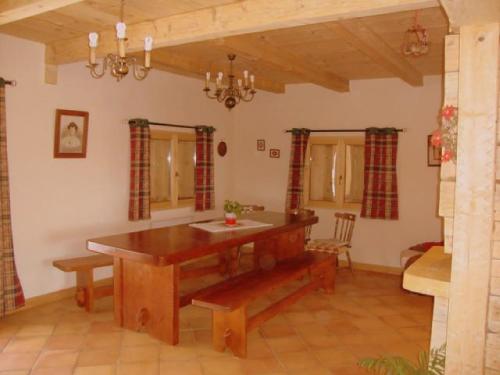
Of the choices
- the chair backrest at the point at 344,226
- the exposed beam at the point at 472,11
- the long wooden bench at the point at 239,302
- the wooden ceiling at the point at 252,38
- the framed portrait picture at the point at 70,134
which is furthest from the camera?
the chair backrest at the point at 344,226

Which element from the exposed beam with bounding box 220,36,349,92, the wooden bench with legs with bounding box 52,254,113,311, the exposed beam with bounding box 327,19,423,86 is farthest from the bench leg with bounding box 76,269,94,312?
the exposed beam with bounding box 327,19,423,86

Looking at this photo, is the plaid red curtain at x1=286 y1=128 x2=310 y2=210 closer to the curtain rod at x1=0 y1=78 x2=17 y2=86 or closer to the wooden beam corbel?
the wooden beam corbel

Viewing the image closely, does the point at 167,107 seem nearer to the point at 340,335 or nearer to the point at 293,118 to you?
the point at 293,118

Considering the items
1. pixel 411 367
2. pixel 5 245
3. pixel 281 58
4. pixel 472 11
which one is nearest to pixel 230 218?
pixel 281 58

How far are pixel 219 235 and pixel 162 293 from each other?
0.75 metres

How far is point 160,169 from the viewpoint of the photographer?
5.94 meters

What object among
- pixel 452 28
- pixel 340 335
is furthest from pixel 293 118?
pixel 452 28

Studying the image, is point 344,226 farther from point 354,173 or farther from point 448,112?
point 448,112

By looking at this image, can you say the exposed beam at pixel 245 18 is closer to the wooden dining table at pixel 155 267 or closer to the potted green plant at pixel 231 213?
the wooden dining table at pixel 155 267

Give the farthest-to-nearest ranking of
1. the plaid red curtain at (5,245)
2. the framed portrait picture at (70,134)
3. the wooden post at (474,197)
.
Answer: the framed portrait picture at (70,134)
the plaid red curtain at (5,245)
the wooden post at (474,197)

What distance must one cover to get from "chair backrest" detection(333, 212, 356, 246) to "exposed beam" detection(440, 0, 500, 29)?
4183 millimetres

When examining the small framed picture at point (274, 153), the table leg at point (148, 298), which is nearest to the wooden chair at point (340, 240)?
the small framed picture at point (274, 153)

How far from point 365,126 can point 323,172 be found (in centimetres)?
87

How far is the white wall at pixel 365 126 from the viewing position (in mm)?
5758
